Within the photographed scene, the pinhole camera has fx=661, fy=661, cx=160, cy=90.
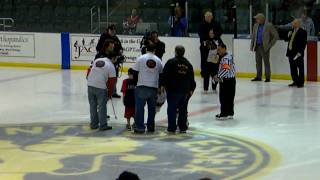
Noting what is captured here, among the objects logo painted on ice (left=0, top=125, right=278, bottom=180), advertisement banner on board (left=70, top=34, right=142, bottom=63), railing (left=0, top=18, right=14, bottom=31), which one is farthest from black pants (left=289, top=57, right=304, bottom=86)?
railing (left=0, top=18, right=14, bottom=31)

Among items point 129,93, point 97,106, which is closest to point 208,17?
point 97,106

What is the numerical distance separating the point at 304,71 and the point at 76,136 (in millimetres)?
8182

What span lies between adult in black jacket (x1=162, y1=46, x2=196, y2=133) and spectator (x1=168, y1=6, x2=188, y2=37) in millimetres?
9011

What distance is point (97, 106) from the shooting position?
399 inches

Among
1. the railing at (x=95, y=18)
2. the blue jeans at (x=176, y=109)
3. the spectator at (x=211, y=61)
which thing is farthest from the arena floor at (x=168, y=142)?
the railing at (x=95, y=18)

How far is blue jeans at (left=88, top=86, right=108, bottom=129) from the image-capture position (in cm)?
981

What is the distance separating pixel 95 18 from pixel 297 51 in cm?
752

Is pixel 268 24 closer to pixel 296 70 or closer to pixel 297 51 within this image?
pixel 297 51

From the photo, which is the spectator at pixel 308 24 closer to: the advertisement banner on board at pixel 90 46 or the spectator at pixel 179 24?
the spectator at pixel 179 24

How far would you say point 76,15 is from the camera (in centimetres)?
2147

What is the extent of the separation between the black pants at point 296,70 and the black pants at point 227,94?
4.67m

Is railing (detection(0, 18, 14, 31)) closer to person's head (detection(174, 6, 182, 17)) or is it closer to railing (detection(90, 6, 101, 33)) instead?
railing (detection(90, 6, 101, 33))

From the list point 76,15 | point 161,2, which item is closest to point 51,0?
point 76,15

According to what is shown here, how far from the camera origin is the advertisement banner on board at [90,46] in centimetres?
1880
